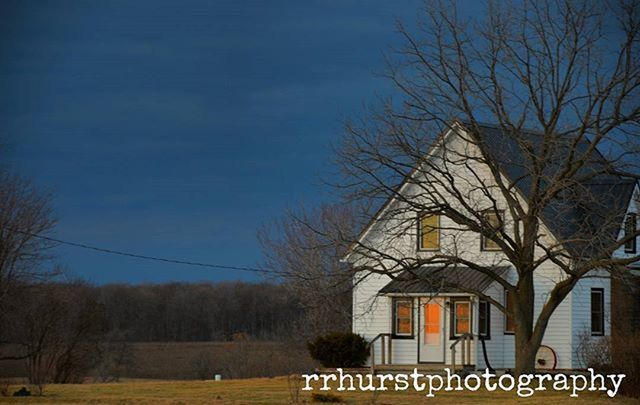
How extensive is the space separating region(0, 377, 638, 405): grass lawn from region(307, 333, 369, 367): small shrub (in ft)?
25.3

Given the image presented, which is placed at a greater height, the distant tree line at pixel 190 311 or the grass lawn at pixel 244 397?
the distant tree line at pixel 190 311

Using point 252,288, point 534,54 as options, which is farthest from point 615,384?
point 252,288

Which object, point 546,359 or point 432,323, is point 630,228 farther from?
point 432,323

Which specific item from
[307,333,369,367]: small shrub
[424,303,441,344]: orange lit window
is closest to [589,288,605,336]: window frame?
[424,303,441,344]: orange lit window

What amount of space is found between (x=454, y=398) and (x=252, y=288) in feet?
260

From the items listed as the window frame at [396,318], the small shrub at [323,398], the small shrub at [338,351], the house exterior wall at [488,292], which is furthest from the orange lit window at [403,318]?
the small shrub at [323,398]

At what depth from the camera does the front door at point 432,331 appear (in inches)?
1535

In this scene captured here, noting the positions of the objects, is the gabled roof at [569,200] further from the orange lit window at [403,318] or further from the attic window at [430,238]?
the orange lit window at [403,318]

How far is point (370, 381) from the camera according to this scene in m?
32.3

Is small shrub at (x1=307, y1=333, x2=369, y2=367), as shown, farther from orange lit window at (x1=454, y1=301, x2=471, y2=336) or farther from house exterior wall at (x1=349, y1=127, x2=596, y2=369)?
orange lit window at (x1=454, y1=301, x2=471, y2=336)

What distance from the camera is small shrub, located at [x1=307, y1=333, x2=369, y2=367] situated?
3881 centimetres

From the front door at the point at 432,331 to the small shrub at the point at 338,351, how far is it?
2.14 metres

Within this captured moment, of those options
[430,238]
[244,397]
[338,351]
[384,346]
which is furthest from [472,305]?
[244,397]

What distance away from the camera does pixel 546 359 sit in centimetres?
3772
